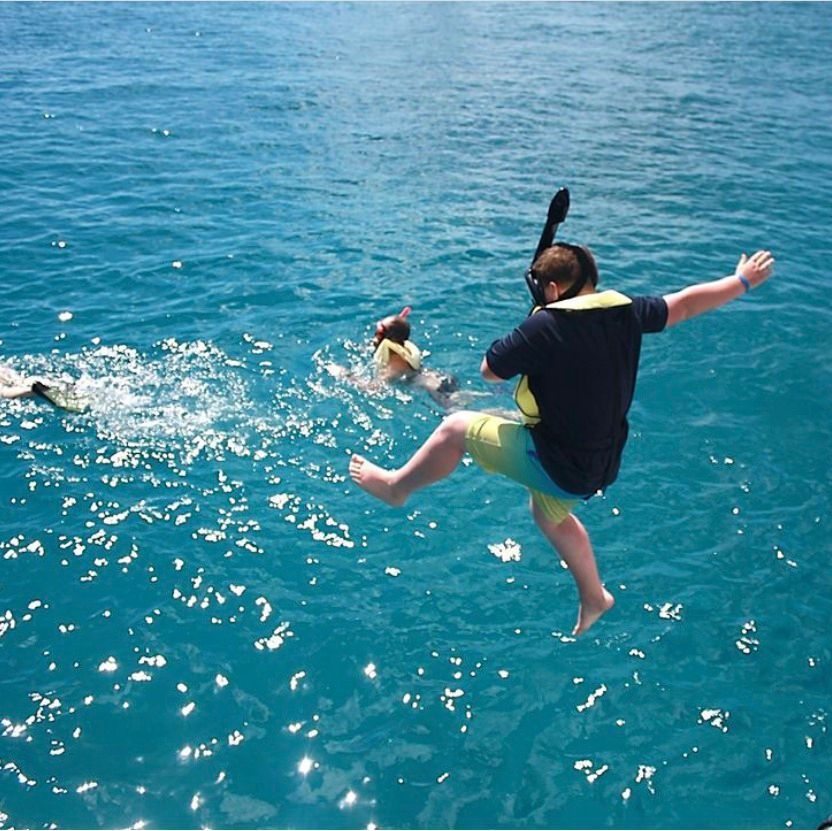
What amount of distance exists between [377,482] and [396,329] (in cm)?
420

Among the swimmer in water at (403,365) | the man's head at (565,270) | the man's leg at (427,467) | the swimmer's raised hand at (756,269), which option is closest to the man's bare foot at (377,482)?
the man's leg at (427,467)

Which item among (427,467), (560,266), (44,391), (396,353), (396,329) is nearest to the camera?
(560,266)

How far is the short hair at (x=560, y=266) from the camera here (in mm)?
4934

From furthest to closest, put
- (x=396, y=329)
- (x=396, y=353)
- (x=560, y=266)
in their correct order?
(x=396, y=329)
(x=396, y=353)
(x=560, y=266)

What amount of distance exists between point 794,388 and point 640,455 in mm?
2791

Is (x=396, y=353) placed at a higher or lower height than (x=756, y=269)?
lower

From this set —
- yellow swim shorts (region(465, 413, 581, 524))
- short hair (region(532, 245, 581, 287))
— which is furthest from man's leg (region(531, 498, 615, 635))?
short hair (region(532, 245, 581, 287))

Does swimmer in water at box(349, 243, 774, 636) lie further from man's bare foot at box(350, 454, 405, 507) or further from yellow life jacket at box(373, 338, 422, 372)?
yellow life jacket at box(373, 338, 422, 372)

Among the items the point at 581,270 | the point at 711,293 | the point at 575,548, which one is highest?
the point at 581,270

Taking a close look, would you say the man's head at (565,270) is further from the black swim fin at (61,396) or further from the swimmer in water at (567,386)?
the black swim fin at (61,396)

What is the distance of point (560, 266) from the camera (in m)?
4.94

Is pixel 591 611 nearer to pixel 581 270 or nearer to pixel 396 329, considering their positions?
pixel 581 270

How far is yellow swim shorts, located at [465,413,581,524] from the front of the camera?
5.38m

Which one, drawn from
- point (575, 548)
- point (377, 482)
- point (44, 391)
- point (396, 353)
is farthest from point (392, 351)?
point (575, 548)
